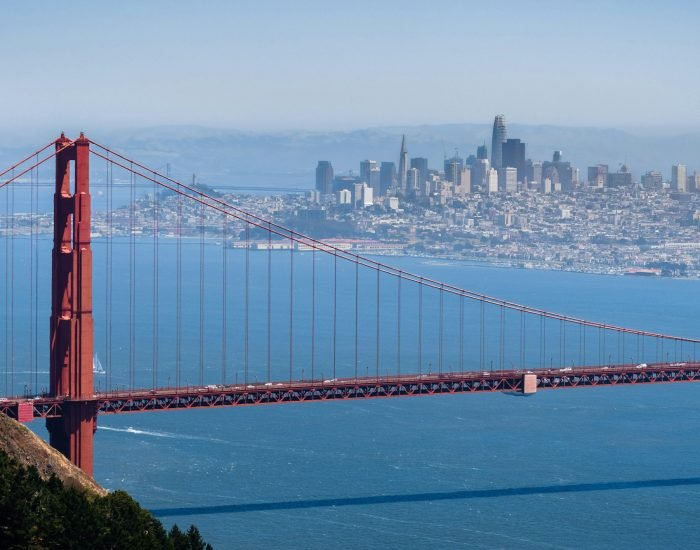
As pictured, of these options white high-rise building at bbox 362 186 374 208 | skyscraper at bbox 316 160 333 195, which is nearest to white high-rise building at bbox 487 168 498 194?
white high-rise building at bbox 362 186 374 208

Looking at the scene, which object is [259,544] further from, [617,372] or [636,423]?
[636,423]

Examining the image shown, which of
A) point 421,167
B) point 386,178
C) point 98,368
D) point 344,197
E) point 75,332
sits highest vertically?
point 421,167

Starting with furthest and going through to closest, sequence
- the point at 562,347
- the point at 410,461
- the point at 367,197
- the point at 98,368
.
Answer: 1. the point at 367,197
2. the point at 562,347
3. the point at 98,368
4. the point at 410,461

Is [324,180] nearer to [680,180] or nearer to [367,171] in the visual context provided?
[367,171]

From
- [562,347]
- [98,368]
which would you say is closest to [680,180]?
[562,347]

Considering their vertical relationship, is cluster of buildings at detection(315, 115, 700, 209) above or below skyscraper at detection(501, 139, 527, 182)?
below

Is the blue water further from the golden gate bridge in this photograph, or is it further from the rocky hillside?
the rocky hillside

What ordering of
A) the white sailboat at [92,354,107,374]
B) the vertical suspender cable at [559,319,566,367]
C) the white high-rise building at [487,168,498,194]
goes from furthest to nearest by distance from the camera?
1. the white high-rise building at [487,168,498,194]
2. the vertical suspender cable at [559,319,566,367]
3. the white sailboat at [92,354,107,374]
